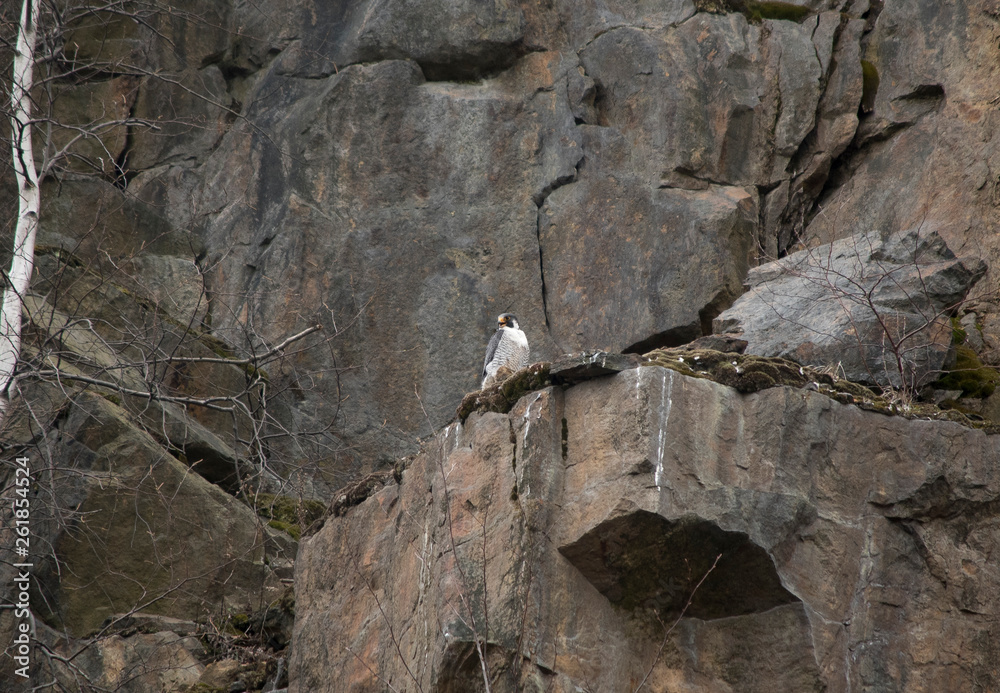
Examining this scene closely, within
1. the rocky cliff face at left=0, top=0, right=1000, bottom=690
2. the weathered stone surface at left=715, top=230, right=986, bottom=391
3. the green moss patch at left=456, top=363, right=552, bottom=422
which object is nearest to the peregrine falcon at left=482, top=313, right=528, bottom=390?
the rocky cliff face at left=0, top=0, right=1000, bottom=690

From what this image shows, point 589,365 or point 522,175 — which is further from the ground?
point 522,175

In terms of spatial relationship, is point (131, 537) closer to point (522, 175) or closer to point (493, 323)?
point (493, 323)

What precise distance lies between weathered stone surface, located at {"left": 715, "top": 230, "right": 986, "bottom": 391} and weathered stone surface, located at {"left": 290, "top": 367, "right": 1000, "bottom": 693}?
1079 mm

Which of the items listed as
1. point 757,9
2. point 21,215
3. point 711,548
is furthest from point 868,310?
point 21,215

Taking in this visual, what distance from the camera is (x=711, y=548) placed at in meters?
4.52

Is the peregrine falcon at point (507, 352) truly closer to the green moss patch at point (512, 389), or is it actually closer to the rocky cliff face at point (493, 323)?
the rocky cliff face at point (493, 323)

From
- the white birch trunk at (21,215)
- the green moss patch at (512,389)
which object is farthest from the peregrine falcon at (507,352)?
the white birch trunk at (21,215)

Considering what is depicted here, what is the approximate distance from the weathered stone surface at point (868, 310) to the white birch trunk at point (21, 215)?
499cm

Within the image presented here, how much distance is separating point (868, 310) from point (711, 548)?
8.60ft

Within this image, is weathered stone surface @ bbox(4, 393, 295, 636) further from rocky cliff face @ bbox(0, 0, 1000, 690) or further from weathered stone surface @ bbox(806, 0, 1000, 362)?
weathered stone surface @ bbox(806, 0, 1000, 362)

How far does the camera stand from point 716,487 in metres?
4.58

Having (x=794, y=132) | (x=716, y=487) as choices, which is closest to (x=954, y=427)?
(x=716, y=487)

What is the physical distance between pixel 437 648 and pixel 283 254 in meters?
Answer: 6.15

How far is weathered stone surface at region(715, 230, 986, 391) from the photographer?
616 centimetres
